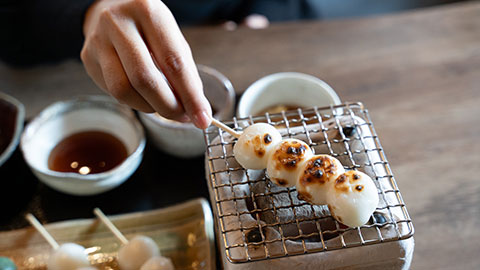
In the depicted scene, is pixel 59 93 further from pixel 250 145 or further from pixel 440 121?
pixel 440 121

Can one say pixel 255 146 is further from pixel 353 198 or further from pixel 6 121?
pixel 6 121

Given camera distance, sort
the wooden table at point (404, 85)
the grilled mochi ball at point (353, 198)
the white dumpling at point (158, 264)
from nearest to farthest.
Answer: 1. the grilled mochi ball at point (353, 198)
2. the white dumpling at point (158, 264)
3. the wooden table at point (404, 85)

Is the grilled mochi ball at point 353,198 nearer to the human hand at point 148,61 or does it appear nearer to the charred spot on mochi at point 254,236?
the charred spot on mochi at point 254,236

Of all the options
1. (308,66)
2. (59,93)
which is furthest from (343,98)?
(59,93)

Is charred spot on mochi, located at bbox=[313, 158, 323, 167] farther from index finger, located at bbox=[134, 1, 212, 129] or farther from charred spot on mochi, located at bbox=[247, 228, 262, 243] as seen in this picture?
index finger, located at bbox=[134, 1, 212, 129]

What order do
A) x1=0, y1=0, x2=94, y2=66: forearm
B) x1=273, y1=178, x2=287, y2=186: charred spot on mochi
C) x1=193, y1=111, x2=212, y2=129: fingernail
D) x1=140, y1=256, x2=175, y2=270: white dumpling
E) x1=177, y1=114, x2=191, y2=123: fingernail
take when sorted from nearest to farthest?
x1=273, y1=178, x2=287, y2=186: charred spot on mochi → x1=193, y1=111, x2=212, y2=129: fingernail → x1=177, y1=114, x2=191, y2=123: fingernail → x1=140, y1=256, x2=175, y2=270: white dumpling → x1=0, y1=0, x2=94, y2=66: forearm

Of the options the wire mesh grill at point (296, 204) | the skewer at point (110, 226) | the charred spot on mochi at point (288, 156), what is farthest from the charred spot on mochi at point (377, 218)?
the skewer at point (110, 226)

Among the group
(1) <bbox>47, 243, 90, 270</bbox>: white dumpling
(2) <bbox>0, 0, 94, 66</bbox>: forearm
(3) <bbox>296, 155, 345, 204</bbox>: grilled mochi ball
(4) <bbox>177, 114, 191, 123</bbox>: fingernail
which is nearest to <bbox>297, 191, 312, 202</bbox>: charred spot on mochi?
(3) <bbox>296, 155, 345, 204</bbox>: grilled mochi ball
